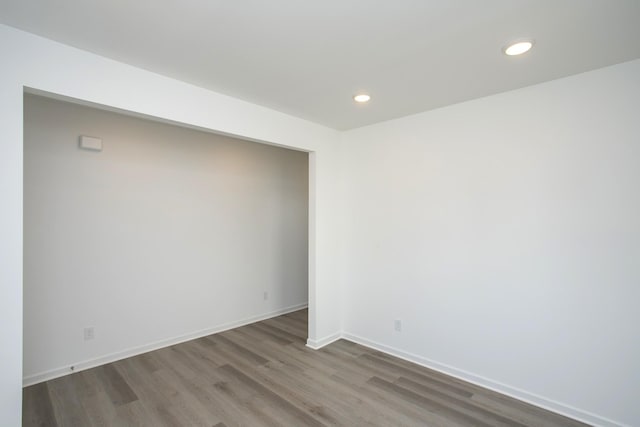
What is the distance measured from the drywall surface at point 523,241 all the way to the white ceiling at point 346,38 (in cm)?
41

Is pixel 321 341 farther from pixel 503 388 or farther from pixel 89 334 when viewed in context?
pixel 89 334

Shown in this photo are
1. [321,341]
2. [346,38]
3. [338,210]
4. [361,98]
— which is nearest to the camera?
[346,38]

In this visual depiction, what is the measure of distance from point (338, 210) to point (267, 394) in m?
2.18

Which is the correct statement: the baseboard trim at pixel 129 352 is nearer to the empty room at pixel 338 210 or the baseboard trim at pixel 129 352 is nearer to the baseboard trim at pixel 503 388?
the empty room at pixel 338 210

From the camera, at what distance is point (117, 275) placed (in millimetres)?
3238

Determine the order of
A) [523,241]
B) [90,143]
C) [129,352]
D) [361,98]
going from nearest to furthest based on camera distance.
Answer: [523,241]
[361,98]
[90,143]
[129,352]

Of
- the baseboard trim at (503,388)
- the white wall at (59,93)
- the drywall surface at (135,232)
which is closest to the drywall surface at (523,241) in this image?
the baseboard trim at (503,388)

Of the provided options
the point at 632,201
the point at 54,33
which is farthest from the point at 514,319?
the point at 54,33

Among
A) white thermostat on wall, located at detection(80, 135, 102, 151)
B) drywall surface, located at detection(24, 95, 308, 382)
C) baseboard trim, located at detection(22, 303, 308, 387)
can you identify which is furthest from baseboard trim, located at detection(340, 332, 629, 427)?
white thermostat on wall, located at detection(80, 135, 102, 151)

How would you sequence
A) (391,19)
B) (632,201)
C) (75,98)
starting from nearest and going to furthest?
Result: 1. (391,19)
2. (75,98)
3. (632,201)

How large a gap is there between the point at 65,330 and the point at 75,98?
2247 mm

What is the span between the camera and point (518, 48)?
196 centimetres

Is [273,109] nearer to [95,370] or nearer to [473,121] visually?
[473,121]

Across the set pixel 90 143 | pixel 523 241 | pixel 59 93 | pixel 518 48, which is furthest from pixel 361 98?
pixel 90 143
